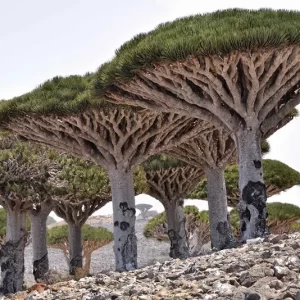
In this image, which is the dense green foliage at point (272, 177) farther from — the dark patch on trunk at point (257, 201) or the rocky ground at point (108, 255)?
the dark patch on trunk at point (257, 201)

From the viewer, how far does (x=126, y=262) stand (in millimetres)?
13141

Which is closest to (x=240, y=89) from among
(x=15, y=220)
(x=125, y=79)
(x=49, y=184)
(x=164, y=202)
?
(x=125, y=79)

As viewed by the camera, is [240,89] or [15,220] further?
[15,220]

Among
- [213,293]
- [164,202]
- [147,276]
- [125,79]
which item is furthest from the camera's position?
[164,202]

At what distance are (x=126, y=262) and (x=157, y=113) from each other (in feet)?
11.9

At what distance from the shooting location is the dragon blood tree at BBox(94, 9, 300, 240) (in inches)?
378

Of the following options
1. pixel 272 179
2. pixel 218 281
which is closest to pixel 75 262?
pixel 272 179

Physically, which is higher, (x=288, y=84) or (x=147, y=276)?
(x=288, y=84)

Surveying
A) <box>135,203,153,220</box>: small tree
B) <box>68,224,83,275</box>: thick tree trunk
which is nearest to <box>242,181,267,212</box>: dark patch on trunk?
<box>68,224,83,275</box>: thick tree trunk

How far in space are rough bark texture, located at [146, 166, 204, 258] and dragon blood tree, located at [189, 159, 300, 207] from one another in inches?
182

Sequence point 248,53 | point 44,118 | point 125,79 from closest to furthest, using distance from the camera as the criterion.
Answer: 1. point 248,53
2. point 125,79
3. point 44,118

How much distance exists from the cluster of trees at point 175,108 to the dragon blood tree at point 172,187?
3.62m

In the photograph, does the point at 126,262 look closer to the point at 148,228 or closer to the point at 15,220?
the point at 15,220

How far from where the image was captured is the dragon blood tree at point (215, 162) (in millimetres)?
15930
